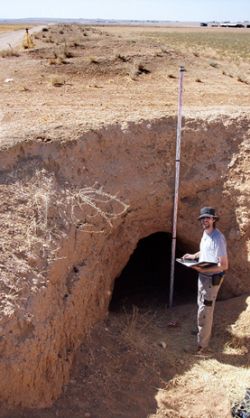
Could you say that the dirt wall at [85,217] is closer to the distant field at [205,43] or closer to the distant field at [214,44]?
the distant field at [205,43]

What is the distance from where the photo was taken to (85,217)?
805cm

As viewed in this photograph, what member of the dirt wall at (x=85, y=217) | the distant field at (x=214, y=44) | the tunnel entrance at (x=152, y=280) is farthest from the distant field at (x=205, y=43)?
the dirt wall at (x=85, y=217)

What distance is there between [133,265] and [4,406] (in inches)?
263

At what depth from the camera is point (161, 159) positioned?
9.47 m

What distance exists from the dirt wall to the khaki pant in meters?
1.53

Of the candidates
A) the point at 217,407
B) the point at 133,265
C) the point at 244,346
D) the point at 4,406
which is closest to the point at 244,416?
the point at 217,407

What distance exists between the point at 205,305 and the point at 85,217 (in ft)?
7.27

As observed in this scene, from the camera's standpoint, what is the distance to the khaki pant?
7426 mm

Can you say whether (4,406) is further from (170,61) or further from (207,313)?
(170,61)

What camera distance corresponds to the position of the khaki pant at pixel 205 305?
743 centimetres

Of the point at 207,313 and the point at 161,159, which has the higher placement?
the point at 161,159

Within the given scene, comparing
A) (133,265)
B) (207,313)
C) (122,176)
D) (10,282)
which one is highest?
(122,176)

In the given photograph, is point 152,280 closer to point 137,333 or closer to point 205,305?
point 137,333

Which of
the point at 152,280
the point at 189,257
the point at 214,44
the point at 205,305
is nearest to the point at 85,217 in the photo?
the point at 189,257
